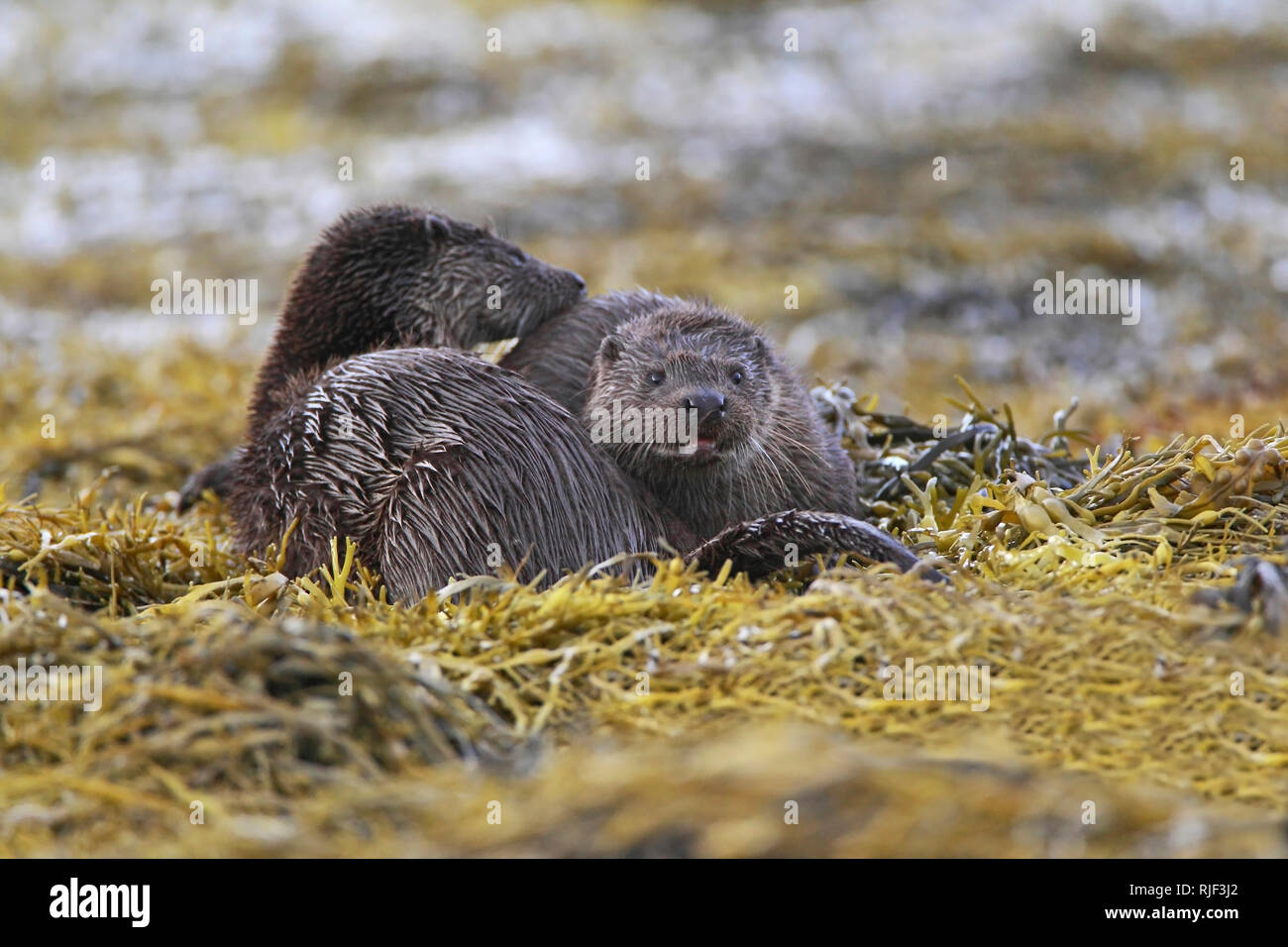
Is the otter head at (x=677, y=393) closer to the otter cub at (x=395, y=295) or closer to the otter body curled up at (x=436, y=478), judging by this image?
the otter body curled up at (x=436, y=478)

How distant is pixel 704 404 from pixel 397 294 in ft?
4.38

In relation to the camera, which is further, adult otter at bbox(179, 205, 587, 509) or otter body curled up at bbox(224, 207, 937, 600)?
adult otter at bbox(179, 205, 587, 509)

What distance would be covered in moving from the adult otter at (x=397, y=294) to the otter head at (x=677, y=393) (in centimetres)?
61

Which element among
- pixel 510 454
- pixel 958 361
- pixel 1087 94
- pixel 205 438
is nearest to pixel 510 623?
pixel 510 454

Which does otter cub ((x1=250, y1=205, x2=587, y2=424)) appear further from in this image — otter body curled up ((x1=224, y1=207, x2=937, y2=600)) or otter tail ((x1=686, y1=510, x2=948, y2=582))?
otter tail ((x1=686, y1=510, x2=948, y2=582))

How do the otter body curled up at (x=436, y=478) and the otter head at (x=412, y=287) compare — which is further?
the otter head at (x=412, y=287)

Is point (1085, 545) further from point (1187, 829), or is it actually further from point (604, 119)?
point (604, 119)

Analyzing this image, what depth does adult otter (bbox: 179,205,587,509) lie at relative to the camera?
4.59 m

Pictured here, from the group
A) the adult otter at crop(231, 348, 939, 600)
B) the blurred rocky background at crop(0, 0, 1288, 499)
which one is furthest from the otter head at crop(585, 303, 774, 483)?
the blurred rocky background at crop(0, 0, 1288, 499)

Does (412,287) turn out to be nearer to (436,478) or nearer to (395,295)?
(395,295)

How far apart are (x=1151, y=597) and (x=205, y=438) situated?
16.0 ft

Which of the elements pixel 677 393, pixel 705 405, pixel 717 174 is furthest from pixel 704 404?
pixel 717 174

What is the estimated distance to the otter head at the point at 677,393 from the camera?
390 cm

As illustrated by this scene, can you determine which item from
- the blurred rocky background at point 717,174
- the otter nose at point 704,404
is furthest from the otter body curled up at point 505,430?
the blurred rocky background at point 717,174
